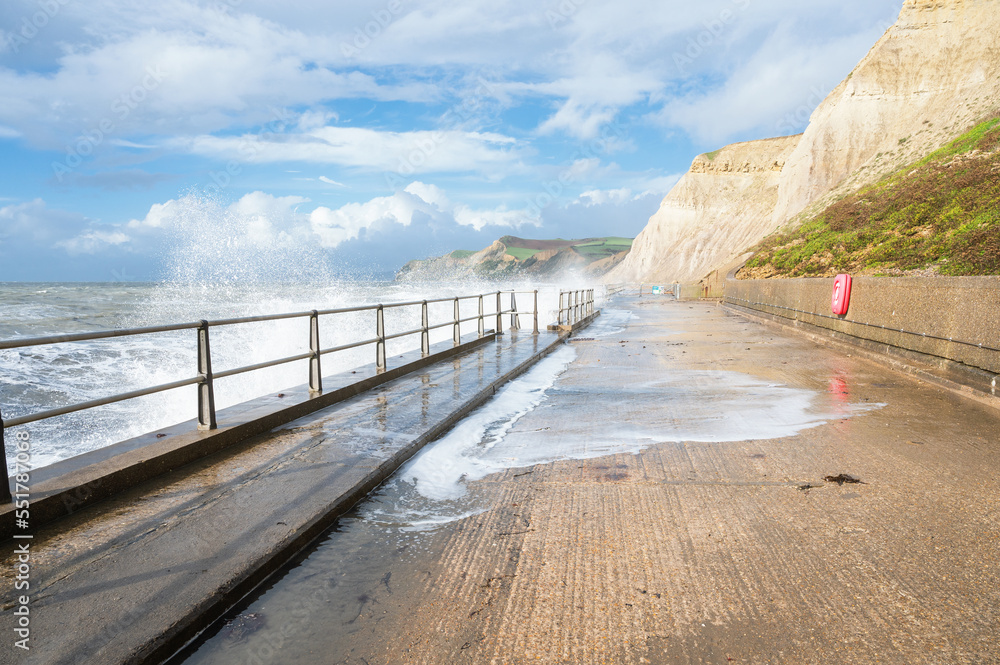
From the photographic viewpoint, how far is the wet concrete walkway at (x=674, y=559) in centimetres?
288

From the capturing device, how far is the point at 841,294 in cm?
1530

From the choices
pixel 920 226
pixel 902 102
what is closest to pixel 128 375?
pixel 920 226

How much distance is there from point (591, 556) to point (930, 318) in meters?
9.32

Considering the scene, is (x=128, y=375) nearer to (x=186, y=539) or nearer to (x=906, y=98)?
(x=186, y=539)

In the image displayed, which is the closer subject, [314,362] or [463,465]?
[463,465]

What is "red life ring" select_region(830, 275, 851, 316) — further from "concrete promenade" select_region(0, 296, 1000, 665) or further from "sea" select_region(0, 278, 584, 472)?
"concrete promenade" select_region(0, 296, 1000, 665)

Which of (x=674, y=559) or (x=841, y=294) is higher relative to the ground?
(x=841, y=294)

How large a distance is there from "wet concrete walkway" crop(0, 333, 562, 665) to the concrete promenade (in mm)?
19

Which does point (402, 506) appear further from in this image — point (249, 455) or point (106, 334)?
point (106, 334)

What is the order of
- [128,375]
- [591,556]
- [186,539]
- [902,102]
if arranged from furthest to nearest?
[902,102]
[128,375]
[186,539]
[591,556]

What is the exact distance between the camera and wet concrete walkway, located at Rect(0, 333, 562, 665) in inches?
114
